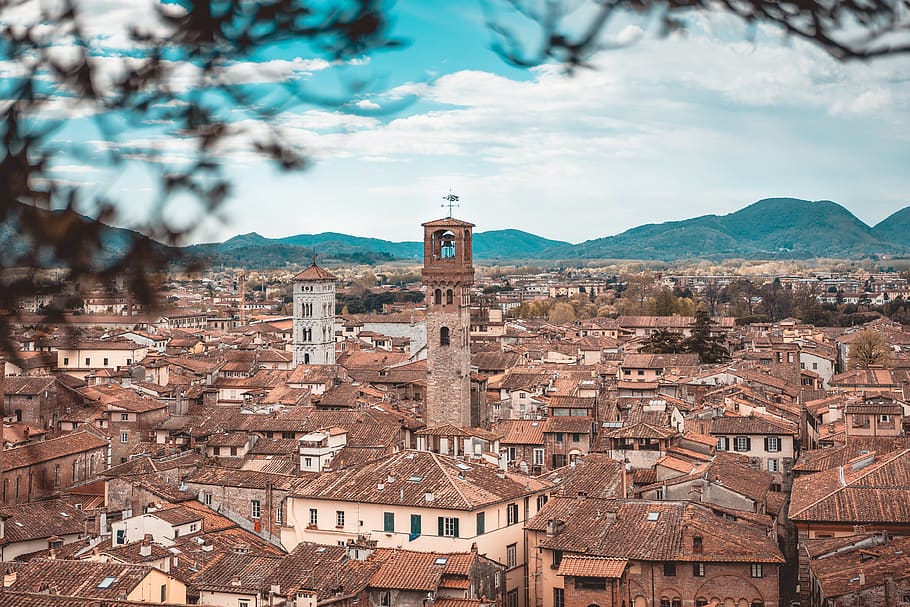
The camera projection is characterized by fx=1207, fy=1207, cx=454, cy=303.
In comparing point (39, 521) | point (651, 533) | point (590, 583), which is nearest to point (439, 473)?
point (651, 533)

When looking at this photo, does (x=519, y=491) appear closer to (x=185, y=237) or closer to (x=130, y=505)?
(x=130, y=505)

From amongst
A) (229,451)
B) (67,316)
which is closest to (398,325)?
(229,451)

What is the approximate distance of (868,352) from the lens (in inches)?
2431

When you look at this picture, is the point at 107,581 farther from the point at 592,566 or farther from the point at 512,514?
the point at 512,514

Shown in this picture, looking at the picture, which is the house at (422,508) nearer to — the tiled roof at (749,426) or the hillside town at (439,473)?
the hillside town at (439,473)

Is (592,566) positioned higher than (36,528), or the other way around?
(592,566)

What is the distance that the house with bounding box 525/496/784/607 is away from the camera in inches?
823

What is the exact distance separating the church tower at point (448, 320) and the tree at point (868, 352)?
81.3 feet

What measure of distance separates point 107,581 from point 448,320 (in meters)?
24.3

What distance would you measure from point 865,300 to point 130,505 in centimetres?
11353

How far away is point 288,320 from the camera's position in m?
98.7

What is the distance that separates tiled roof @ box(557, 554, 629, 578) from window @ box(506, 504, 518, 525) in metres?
3.92

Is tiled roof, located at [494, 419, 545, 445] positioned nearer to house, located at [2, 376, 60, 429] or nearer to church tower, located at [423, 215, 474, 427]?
church tower, located at [423, 215, 474, 427]

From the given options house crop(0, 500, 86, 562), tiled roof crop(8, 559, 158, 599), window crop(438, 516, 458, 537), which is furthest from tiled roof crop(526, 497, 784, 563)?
house crop(0, 500, 86, 562)
